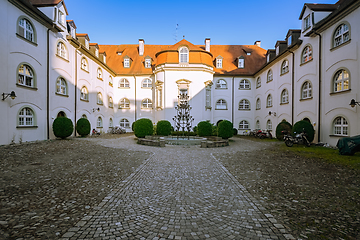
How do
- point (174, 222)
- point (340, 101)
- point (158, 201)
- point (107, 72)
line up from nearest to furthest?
point (174, 222)
point (158, 201)
point (340, 101)
point (107, 72)

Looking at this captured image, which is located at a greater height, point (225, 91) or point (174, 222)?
point (225, 91)

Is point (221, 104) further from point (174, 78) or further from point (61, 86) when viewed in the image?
point (61, 86)

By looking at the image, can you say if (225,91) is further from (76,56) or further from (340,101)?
(76,56)

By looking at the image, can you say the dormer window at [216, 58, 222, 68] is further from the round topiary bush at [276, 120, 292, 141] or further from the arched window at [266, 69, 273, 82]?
the round topiary bush at [276, 120, 292, 141]

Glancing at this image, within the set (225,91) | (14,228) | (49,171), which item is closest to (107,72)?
(225,91)

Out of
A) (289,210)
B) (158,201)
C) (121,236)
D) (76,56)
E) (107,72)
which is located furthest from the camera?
(107,72)

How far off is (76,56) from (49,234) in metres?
20.4

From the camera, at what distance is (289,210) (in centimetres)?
383

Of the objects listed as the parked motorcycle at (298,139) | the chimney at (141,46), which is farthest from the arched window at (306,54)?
the chimney at (141,46)

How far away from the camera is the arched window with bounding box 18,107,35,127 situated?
13381 millimetres

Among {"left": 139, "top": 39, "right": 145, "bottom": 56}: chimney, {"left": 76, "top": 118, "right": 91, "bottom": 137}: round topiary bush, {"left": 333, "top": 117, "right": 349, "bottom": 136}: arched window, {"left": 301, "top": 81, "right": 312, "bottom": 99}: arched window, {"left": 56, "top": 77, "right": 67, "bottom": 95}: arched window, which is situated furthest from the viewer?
{"left": 139, "top": 39, "right": 145, "bottom": 56}: chimney

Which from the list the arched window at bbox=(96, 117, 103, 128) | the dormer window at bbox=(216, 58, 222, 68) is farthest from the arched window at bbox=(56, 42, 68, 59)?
the dormer window at bbox=(216, 58, 222, 68)

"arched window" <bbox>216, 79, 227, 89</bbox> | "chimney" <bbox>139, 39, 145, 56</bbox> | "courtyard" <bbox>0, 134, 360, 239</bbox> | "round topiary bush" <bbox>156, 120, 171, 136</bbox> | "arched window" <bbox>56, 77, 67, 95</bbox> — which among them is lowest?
"courtyard" <bbox>0, 134, 360, 239</bbox>

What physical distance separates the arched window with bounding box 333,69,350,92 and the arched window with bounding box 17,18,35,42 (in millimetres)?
22371
